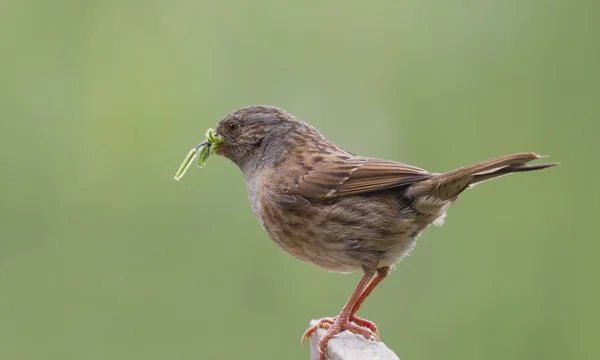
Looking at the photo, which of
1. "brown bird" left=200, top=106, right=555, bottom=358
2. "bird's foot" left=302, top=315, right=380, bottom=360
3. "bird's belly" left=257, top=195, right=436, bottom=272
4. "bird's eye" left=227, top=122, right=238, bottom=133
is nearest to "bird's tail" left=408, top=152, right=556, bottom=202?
"brown bird" left=200, top=106, right=555, bottom=358

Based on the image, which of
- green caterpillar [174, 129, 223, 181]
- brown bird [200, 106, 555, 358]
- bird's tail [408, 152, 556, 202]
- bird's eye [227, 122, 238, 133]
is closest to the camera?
bird's tail [408, 152, 556, 202]

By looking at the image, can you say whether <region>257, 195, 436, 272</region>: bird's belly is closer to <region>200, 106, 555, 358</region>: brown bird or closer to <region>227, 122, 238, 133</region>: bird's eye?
<region>200, 106, 555, 358</region>: brown bird

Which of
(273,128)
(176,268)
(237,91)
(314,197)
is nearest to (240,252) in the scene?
(176,268)

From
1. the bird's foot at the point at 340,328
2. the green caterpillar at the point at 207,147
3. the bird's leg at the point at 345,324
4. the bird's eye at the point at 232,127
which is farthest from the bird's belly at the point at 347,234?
the bird's eye at the point at 232,127

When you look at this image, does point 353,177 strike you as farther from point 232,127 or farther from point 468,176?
point 232,127

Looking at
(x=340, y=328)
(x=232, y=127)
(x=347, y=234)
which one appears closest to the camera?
(x=340, y=328)

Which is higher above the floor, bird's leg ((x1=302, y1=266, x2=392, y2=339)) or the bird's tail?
the bird's tail

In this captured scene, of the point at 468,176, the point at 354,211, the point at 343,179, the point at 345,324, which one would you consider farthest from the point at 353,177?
the point at 345,324
